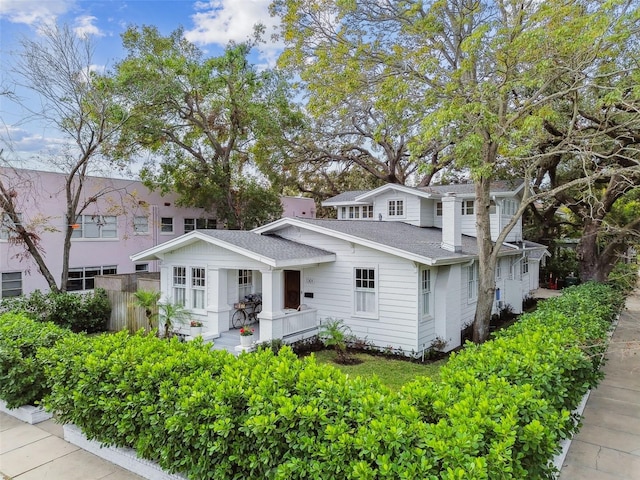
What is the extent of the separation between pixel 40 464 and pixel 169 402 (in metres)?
2.47

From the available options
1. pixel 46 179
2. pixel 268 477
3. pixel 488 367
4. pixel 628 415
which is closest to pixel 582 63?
pixel 628 415

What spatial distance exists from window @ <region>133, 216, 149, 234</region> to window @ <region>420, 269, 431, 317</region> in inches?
657

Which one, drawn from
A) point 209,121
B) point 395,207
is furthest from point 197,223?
point 395,207

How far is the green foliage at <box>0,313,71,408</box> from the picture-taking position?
6344 millimetres

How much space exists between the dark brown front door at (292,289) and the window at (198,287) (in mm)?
2727

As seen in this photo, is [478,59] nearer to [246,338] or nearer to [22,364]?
[246,338]

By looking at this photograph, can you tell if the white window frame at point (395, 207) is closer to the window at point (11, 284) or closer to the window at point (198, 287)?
the window at point (198, 287)

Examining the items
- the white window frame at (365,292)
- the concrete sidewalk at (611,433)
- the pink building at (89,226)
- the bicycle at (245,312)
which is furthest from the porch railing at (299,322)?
the pink building at (89,226)

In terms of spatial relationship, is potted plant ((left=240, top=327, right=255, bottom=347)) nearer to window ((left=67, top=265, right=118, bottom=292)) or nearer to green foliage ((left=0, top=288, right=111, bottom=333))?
green foliage ((left=0, top=288, right=111, bottom=333))

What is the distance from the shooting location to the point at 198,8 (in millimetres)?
11539

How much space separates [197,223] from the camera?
25.6m

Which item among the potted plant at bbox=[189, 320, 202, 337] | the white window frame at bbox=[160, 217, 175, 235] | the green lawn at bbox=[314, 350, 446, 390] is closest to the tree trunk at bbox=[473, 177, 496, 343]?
the green lawn at bbox=[314, 350, 446, 390]

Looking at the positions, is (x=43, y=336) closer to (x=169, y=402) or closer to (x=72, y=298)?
(x=169, y=402)

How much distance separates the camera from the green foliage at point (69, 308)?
41.2ft
